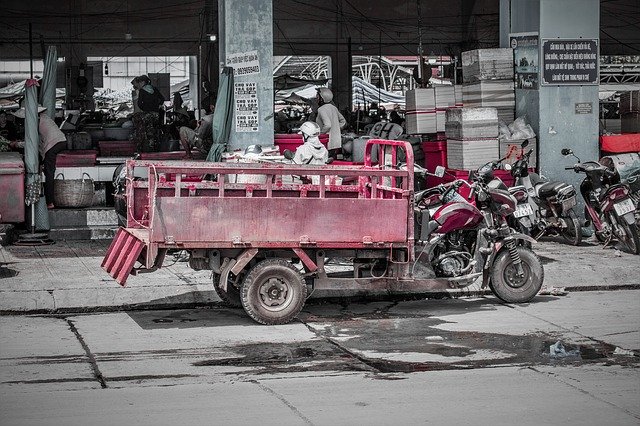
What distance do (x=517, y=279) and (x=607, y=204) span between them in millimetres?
3512

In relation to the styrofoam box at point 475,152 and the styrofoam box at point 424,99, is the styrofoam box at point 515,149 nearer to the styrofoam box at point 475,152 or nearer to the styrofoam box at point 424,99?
the styrofoam box at point 475,152

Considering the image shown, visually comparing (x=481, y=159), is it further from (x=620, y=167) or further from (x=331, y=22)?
(x=331, y=22)

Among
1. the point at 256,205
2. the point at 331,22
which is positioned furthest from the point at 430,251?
the point at 331,22

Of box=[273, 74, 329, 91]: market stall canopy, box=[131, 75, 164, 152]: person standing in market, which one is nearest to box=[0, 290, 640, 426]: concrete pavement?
box=[131, 75, 164, 152]: person standing in market

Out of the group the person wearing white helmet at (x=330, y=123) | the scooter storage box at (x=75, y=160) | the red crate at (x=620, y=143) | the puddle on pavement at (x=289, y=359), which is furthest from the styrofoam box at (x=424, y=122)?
the puddle on pavement at (x=289, y=359)

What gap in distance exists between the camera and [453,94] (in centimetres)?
1753

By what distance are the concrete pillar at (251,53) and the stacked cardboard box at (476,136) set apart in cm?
282

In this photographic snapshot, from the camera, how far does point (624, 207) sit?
46.8 ft

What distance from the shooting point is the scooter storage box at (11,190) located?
15.2 m

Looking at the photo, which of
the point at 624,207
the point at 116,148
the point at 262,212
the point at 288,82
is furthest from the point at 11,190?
the point at 288,82

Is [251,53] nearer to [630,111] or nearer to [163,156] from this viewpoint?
[163,156]

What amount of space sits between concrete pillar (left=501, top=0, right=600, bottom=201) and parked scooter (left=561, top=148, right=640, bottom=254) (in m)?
0.54

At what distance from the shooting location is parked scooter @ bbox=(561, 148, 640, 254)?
46.9ft

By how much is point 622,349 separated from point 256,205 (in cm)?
355
